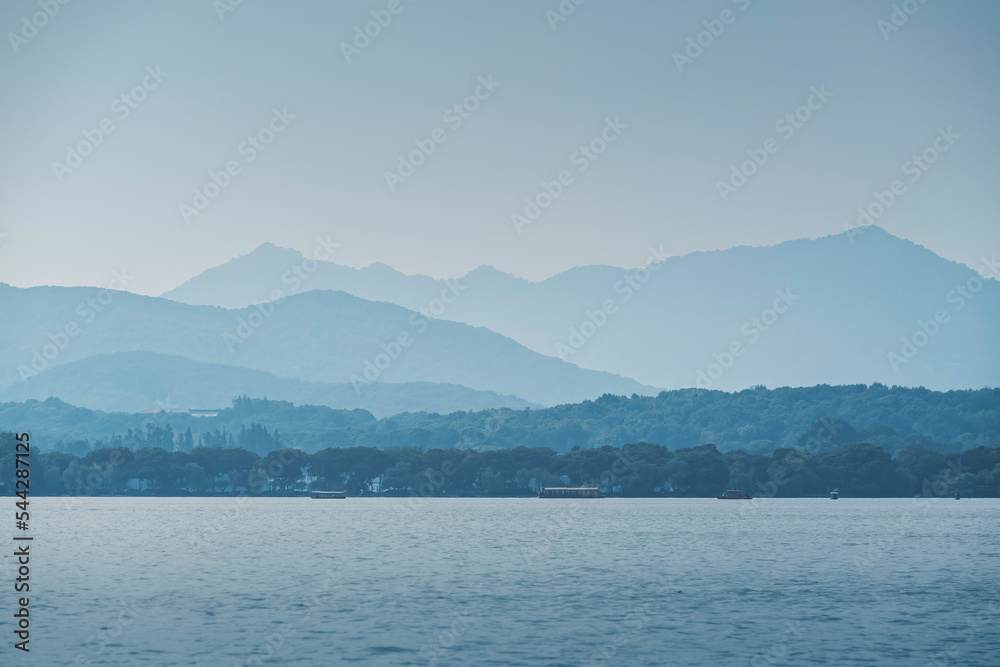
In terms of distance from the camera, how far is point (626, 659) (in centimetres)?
5644

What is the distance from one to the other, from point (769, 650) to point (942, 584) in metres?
32.7

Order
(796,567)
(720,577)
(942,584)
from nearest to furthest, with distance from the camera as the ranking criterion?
(942,584)
(720,577)
(796,567)

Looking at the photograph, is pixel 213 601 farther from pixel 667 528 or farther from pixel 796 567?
pixel 667 528

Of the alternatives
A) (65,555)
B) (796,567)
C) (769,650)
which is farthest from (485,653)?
(65,555)

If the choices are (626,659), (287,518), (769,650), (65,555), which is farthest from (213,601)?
(287,518)

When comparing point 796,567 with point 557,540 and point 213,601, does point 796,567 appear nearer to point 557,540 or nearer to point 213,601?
point 557,540

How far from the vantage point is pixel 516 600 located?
76.8 metres

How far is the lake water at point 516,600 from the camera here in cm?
5791

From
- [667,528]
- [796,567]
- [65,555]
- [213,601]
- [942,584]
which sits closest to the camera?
[213,601]

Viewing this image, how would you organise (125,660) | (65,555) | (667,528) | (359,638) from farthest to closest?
(667,528)
(65,555)
(359,638)
(125,660)

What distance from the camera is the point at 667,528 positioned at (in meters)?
161

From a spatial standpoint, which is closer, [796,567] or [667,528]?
[796,567]

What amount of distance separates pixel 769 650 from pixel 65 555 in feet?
251

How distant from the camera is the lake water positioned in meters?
57.9
